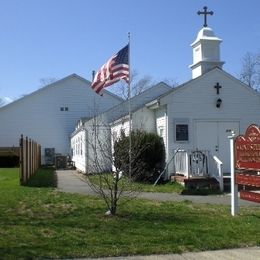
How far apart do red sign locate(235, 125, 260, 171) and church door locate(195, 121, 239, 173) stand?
33.7 ft

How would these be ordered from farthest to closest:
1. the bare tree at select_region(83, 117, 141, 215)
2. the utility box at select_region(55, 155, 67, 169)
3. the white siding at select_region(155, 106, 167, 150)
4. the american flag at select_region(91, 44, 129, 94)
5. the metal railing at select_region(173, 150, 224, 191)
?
1. the utility box at select_region(55, 155, 67, 169)
2. the white siding at select_region(155, 106, 167, 150)
3. the american flag at select_region(91, 44, 129, 94)
4. the metal railing at select_region(173, 150, 224, 191)
5. the bare tree at select_region(83, 117, 141, 215)

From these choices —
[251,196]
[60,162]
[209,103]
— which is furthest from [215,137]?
[60,162]

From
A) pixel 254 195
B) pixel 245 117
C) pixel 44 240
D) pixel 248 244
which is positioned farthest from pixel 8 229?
pixel 245 117

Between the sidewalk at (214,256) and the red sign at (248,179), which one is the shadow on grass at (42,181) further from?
the sidewalk at (214,256)

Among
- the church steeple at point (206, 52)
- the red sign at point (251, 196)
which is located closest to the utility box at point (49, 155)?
the church steeple at point (206, 52)

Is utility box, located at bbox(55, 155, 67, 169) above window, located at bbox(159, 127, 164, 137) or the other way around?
the other way around

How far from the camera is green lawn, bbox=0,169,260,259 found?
8.47m

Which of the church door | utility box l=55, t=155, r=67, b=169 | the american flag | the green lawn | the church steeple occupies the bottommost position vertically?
the green lawn

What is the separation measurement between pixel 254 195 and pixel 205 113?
11354mm

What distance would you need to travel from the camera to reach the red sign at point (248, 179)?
37.6 ft

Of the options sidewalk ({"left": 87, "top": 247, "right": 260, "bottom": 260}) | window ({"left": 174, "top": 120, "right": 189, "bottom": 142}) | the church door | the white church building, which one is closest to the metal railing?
the white church building

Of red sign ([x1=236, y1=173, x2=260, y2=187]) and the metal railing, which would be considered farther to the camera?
the metal railing

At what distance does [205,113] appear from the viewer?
22.8 m

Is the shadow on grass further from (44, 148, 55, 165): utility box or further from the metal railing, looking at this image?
(44, 148, 55, 165): utility box
